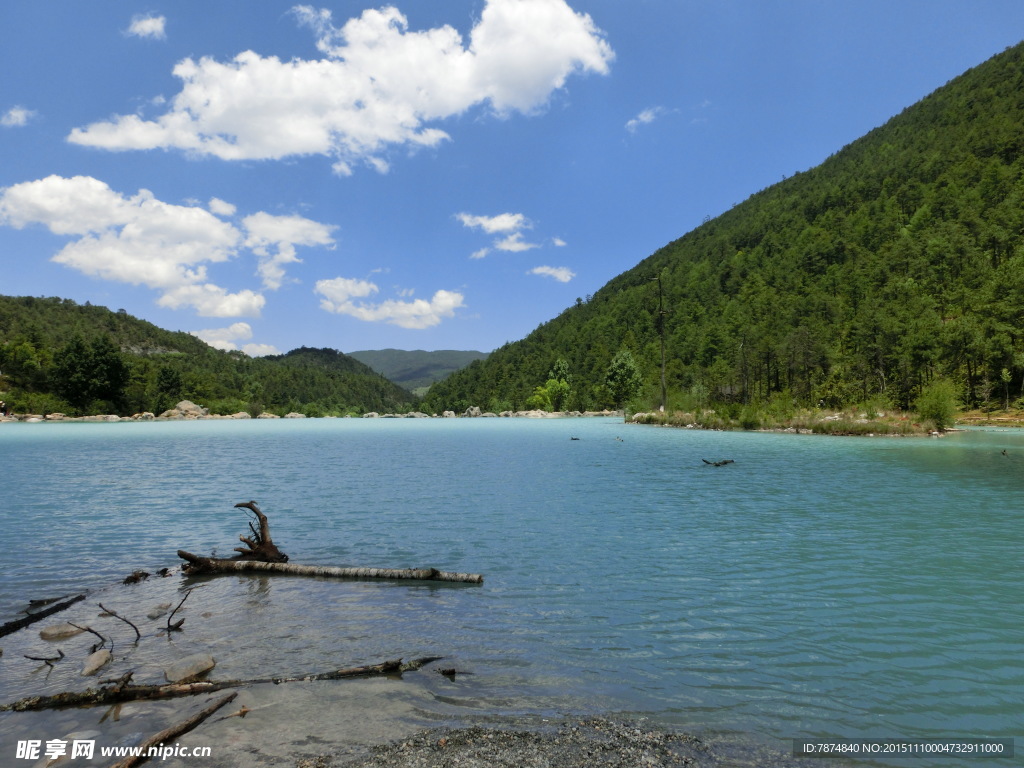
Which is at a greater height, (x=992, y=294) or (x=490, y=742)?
(x=992, y=294)

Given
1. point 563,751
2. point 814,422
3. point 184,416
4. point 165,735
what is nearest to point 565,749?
point 563,751

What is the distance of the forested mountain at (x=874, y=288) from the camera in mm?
78625

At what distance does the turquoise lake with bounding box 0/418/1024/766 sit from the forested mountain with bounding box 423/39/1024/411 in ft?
203

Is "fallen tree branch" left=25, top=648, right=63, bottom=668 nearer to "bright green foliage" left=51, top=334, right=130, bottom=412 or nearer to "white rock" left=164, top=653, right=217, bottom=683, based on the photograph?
"white rock" left=164, top=653, right=217, bottom=683

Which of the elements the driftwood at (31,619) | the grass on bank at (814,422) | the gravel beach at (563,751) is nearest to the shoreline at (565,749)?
the gravel beach at (563,751)

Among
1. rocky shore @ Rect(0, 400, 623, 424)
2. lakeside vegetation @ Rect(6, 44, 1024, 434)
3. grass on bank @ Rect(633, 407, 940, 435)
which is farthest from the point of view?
rocky shore @ Rect(0, 400, 623, 424)

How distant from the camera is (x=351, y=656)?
856 cm

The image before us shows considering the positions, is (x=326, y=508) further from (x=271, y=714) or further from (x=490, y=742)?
(x=490, y=742)

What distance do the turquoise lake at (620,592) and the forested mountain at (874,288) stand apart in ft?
203

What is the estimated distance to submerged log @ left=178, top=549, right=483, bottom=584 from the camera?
478 inches

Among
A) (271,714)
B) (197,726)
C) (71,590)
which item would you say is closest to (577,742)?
(271,714)

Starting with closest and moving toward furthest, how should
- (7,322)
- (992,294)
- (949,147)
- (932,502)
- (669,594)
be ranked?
(669,594) < (932,502) < (992,294) < (949,147) < (7,322)

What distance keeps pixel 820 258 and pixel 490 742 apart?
174 metres

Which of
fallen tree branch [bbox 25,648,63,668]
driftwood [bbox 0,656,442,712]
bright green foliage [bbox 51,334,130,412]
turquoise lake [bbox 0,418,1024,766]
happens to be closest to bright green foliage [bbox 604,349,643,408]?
turquoise lake [bbox 0,418,1024,766]
